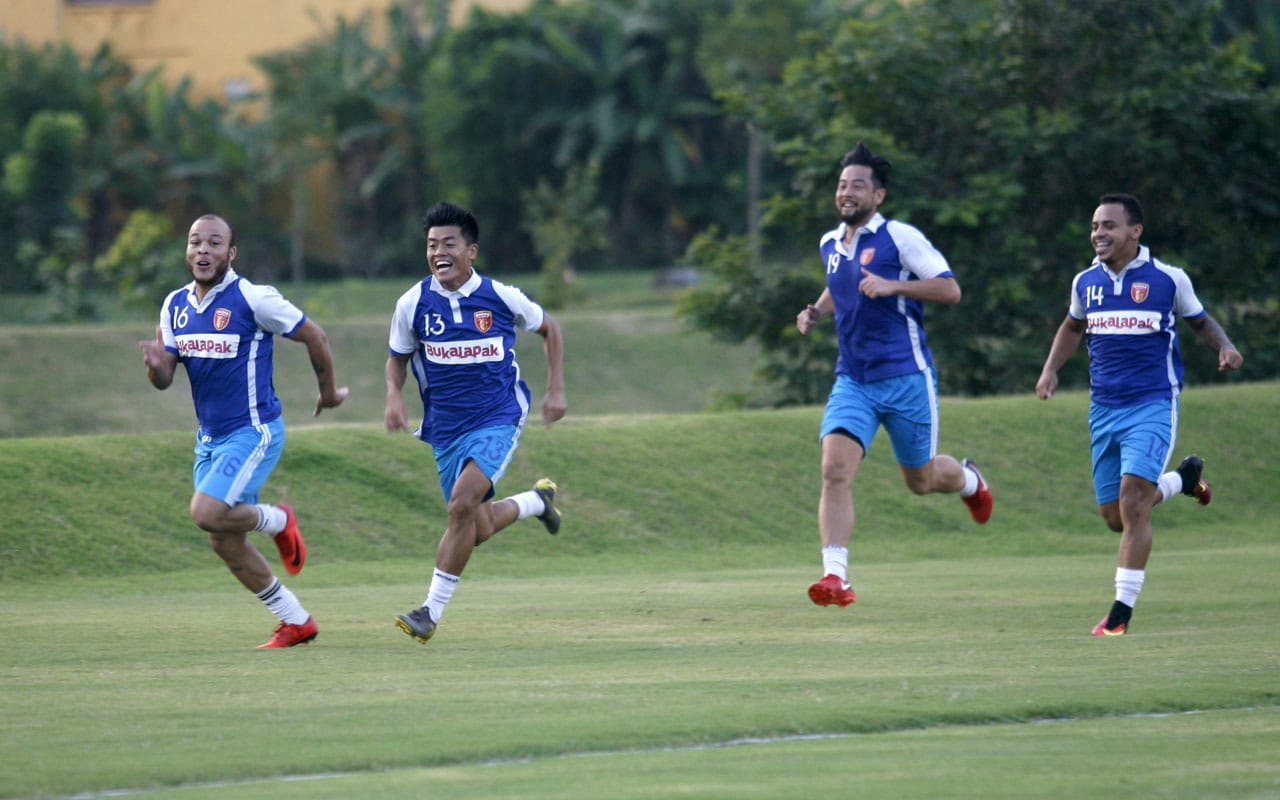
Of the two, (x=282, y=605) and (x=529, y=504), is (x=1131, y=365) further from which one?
(x=282, y=605)

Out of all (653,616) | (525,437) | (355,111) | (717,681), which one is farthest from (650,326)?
(717,681)

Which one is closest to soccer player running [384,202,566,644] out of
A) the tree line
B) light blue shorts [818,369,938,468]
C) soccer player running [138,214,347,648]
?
soccer player running [138,214,347,648]

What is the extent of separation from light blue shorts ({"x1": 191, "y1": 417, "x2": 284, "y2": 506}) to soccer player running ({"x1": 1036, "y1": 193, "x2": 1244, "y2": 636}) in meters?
4.83

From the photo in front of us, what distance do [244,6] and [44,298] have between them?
69.0 feet

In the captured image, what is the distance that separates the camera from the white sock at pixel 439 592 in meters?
10.4

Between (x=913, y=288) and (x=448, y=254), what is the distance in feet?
9.10

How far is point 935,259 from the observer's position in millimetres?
11359

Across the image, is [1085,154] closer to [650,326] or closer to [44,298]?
[650,326]

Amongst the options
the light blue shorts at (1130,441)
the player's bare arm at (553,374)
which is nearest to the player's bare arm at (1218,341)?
the light blue shorts at (1130,441)

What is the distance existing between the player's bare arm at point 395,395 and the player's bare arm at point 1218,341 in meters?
4.71

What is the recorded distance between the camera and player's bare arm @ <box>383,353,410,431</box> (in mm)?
10420

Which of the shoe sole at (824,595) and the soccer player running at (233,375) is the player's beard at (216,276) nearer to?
the soccer player running at (233,375)

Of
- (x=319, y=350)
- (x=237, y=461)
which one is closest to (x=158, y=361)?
(x=237, y=461)

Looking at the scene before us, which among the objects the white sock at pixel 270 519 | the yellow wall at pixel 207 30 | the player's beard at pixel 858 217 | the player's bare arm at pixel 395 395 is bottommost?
the white sock at pixel 270 519
